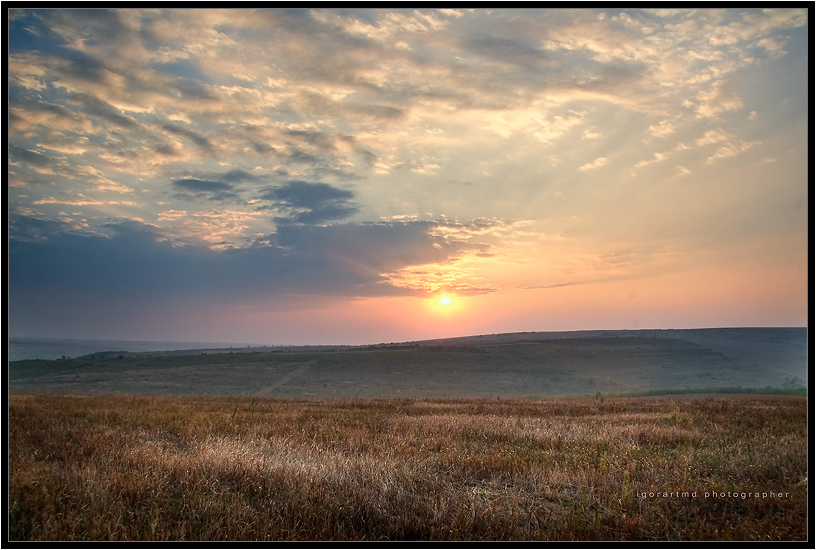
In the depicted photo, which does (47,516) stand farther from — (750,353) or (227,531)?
(750,353)

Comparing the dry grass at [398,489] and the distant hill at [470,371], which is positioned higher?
the dry grass at [398,489]

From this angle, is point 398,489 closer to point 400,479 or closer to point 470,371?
point 400,479

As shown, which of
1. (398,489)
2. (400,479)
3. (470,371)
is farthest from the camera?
(470,371)

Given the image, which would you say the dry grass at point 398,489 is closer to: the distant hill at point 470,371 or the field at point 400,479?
the field at point 400,479

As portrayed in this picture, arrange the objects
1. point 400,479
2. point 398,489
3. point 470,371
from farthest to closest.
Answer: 1. point 470,371
2. point 400,479
3. point 398,489

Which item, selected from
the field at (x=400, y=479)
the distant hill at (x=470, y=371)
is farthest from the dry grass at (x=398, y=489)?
the distant hill at (x=470, y=371)

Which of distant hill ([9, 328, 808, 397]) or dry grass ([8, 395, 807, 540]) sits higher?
dry grass ([8, 395, 807, 540])

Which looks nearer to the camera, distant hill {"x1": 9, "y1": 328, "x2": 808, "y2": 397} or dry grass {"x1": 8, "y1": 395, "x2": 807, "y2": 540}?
dry grass {"x1": 8, "y1": 395, "x2": 807, "y2": 540}

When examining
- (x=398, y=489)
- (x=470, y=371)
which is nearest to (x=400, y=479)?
(x=398, y=489)

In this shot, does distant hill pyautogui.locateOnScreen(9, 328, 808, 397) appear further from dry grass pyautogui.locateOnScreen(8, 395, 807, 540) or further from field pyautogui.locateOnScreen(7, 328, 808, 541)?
dry grass pyautogui.locateOnScreen(8, 395, 807, 540)

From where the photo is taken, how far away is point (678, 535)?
455cm

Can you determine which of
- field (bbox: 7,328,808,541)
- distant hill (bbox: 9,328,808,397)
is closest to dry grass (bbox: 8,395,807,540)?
field (bbox: 7,328,808,541)

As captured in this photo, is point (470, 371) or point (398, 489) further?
point (470, 371)

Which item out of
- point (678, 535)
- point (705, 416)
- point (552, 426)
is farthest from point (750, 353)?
point (678, 535)
